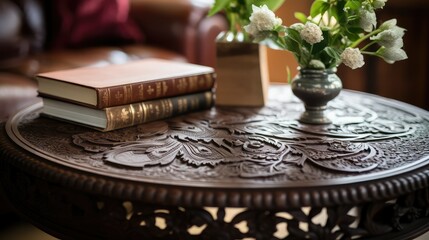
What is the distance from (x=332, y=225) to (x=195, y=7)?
4.22 ft

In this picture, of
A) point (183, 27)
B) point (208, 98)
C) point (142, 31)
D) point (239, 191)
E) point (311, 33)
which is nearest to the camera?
point (239, 191)

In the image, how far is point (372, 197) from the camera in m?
0.60

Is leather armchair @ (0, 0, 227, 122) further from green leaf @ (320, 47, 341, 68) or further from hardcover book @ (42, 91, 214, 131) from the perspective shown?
green leaf @ (320, 47, 341, 68)

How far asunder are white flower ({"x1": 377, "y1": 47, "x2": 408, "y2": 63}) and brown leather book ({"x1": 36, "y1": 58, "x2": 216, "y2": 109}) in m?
0.32

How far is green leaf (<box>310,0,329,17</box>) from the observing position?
82 centimetres

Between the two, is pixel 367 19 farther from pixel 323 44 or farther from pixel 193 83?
pixel 193 83

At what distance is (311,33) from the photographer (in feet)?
2.48

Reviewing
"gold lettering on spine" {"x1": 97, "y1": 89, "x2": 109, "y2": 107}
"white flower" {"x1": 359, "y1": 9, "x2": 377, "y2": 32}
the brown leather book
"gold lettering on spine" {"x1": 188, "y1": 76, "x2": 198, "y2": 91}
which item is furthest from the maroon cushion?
"white flower" {"x1": 359, "y1": 9, "x2": 377, "y2": 32}

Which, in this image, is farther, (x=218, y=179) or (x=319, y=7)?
(x=319, y=7)

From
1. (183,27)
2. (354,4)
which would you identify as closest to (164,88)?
(354,4)

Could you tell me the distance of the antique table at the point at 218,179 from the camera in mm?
589

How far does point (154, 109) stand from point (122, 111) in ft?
0.22

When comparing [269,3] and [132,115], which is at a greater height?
[269,3]

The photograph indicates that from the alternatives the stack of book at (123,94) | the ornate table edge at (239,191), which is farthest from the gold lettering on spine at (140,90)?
the ornate table edge at (239,191)
